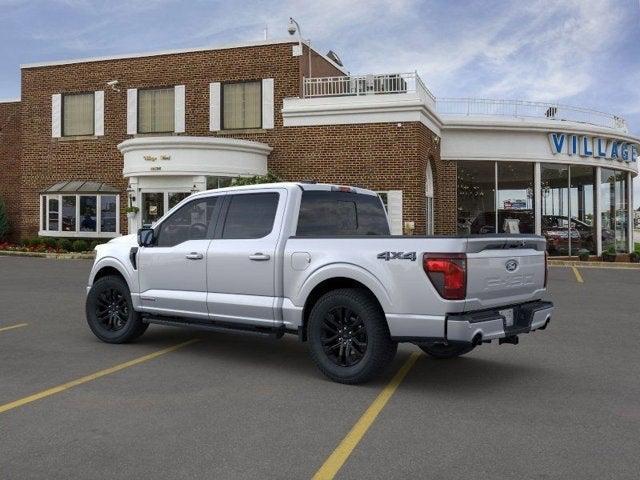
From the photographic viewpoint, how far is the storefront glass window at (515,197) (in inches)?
993

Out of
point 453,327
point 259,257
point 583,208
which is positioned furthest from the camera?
point 583,208

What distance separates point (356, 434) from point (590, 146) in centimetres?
2459

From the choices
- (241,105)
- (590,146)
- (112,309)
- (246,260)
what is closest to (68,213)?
(241,105)

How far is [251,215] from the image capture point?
7.05 meters

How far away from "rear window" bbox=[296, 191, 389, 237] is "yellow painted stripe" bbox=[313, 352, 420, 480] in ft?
5.59

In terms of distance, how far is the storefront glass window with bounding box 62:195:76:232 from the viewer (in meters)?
26.0

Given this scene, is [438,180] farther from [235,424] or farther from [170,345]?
[235,424]

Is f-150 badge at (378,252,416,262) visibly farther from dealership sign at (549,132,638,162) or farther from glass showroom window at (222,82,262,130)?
dealership sign at (549,132,638,162)

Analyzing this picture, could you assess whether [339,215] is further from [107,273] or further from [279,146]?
[279,146]

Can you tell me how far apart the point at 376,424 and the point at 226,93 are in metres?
21.4

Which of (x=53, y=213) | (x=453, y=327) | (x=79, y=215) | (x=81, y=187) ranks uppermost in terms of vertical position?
(x=81, y=187)

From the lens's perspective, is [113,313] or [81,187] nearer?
[113,313]

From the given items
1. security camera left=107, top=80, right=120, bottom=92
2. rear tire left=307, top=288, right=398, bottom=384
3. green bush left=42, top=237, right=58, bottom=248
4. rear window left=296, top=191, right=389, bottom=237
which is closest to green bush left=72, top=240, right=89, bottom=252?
green bush left=42, top=237, right=58, bottom=248

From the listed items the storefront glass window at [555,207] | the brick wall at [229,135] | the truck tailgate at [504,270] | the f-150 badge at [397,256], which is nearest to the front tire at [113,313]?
the f-150 badge at [397,256]
